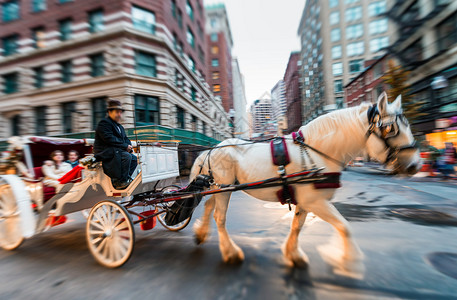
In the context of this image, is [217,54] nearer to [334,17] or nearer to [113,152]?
[334,17]

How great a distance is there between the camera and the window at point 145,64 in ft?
44.5

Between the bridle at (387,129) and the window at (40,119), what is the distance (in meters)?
19.3

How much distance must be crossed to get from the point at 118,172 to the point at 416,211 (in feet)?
20.7

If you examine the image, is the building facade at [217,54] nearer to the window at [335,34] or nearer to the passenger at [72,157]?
the window at [335,34]

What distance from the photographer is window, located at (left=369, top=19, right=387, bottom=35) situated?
109ft

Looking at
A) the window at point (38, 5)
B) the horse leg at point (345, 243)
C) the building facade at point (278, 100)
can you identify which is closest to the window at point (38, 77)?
the window at point (38, 5)

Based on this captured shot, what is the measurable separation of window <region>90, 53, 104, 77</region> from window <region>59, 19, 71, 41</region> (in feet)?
8.70

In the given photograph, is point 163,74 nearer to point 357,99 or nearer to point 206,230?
point 206,230

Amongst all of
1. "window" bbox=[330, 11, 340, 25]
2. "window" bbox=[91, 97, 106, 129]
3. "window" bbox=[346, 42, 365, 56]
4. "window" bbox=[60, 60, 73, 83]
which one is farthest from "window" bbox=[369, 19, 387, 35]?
"window" bbox=[60, 60, 73, 83]

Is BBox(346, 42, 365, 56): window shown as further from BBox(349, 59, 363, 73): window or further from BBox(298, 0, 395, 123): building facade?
BBox(349, 59, 363, 73): window

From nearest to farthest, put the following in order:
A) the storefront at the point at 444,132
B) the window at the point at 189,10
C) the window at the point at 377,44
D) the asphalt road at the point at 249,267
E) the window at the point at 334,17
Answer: the asphalt road at the point at 249,267
the storefront at the point at 444,132
the window at the point at 189,10
the window at the point at 377,44
the window at the point at 334,17

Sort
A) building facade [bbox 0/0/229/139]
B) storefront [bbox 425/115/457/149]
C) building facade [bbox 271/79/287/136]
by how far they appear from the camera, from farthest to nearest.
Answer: building facade [bbox 271/79/287/136]
building facade [bbox 0/0/229/139]
storefront [bbox 425/115/457/149]

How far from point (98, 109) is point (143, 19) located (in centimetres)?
676

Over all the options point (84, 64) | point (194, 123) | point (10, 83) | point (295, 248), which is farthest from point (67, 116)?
point (295, 248)
